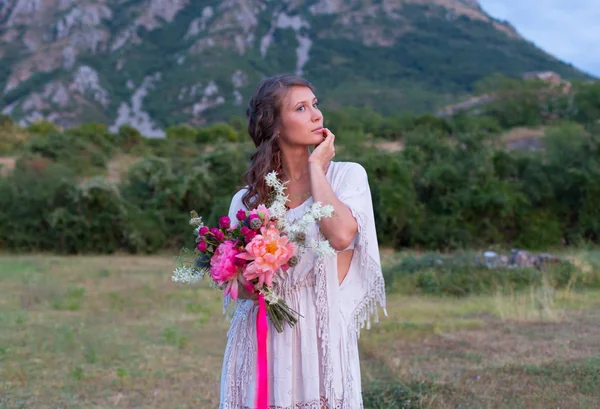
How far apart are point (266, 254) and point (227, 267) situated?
168 millimetres

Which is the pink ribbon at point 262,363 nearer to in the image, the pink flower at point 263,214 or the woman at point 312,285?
the woman at point 312,285

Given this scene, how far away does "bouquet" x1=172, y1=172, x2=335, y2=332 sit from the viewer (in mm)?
2236

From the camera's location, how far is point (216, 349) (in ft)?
24.6

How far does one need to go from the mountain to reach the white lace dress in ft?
159

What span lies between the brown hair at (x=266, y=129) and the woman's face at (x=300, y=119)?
3 cm

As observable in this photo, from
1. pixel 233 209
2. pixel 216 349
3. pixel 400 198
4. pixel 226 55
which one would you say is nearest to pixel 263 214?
pixel 233 209

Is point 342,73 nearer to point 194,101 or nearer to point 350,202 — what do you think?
→ point 194,101

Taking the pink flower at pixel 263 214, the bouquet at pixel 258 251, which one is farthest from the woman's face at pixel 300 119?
the pink flower at pixel 263 214

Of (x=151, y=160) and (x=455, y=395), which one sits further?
(x=151, y=160)

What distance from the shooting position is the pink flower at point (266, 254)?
2.22 m

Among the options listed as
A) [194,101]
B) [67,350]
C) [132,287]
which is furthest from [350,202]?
[194,101]

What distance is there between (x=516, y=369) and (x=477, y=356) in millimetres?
799

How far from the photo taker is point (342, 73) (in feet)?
217

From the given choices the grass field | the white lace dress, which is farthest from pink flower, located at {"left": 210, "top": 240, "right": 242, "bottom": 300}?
the grass field
